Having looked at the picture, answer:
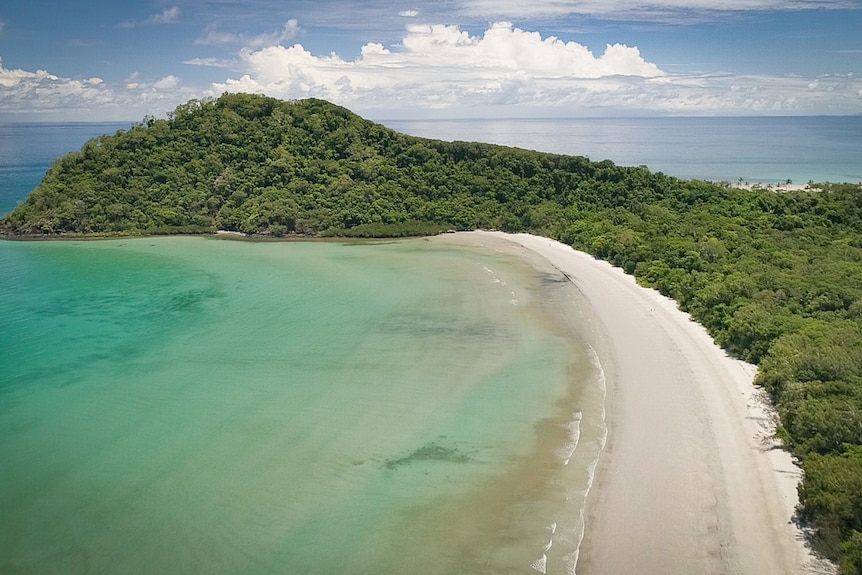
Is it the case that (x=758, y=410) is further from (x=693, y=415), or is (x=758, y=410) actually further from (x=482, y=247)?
(x=482, y=247)

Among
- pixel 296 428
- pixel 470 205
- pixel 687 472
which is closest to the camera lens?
pixel 687 472

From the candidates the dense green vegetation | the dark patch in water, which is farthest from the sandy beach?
the dark patch in water

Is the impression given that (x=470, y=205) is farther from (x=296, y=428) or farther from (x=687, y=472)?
(x=687, y=472)

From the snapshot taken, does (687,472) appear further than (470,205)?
No

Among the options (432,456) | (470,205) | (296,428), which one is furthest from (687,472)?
(470,205)

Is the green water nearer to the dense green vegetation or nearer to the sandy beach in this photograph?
the sandy beach
